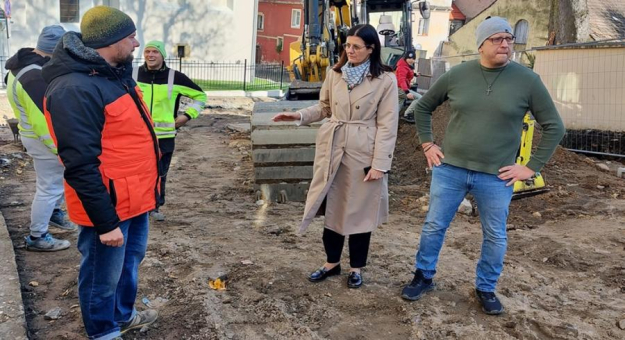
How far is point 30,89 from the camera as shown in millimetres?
4434

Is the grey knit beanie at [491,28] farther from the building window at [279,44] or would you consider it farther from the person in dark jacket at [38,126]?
the building window at [279,44]

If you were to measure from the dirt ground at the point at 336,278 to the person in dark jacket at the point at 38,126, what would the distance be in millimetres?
218

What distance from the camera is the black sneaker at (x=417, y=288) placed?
13.1 ft

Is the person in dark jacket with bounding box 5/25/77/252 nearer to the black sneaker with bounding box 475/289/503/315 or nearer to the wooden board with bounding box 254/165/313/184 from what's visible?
the wooden board with bounding box 254/165/313/184

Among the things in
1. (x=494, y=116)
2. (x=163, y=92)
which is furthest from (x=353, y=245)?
(x=163, y=92)

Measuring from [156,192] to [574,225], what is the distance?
4.79m

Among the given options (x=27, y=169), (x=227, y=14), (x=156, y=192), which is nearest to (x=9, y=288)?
(x=156, y=192)

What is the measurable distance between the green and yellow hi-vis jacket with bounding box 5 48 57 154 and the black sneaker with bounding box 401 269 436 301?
282 centimetres

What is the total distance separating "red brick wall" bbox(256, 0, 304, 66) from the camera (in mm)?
44875

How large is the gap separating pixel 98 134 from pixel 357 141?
1.77m

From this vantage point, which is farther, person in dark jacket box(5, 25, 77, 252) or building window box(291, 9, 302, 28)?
building window box(291, 9, 302, 28)

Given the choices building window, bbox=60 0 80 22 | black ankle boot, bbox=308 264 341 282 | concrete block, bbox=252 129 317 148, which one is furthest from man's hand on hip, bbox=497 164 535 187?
building window, bbox=60 0 80 22

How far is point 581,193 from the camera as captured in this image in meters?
7.57

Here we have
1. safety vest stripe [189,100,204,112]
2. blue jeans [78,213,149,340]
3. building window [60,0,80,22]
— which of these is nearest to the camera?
blue jeans [78,213,149,340]
